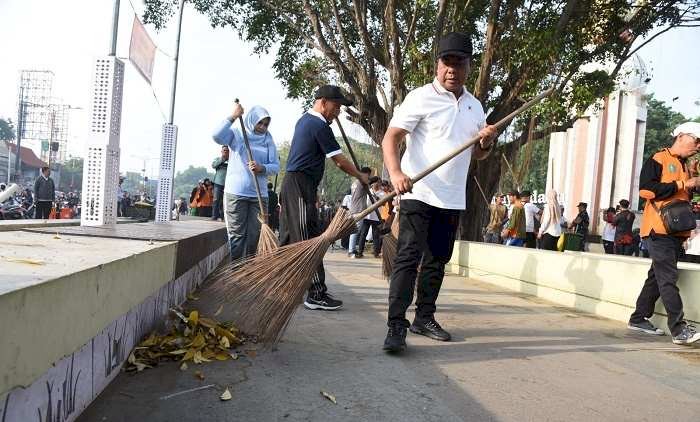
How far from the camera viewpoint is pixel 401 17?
11.9m

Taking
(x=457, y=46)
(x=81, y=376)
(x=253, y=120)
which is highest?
(x=457, y=46)

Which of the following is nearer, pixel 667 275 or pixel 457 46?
pixel 457 46

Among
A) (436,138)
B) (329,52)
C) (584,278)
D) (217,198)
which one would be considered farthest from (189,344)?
(329,52)

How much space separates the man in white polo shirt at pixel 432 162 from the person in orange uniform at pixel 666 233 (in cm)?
154

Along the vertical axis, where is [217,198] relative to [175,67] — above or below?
below

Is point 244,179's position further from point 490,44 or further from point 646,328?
point 490,44

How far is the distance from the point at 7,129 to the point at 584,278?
115 metres

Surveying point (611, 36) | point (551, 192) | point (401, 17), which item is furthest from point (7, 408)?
point (401, 17)

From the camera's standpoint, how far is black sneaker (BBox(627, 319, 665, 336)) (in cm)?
428

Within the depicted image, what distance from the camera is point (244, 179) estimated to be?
470 cm

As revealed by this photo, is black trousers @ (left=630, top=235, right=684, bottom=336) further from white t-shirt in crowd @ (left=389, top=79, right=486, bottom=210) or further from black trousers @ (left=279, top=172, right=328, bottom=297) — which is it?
black trousers @ (left=279, top=172, right=328, bottom=297)

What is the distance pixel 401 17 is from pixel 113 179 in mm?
8058

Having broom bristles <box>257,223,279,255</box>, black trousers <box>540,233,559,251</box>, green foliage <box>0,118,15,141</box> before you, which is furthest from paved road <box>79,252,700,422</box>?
green foliage <box>0,118,15,141</box>

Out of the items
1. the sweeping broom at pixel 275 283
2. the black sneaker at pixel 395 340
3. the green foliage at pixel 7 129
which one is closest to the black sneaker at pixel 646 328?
the sweeping broom at pixel 275 283
